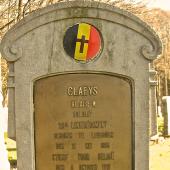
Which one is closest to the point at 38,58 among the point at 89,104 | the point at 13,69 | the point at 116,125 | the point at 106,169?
the point at 13,69

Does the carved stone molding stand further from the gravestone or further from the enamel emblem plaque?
the enamel emblem plaque

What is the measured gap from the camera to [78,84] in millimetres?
4957

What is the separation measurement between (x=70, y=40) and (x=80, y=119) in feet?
2.77

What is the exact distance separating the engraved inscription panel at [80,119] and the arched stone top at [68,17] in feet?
1.68

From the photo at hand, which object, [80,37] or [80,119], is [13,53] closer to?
[80,37]

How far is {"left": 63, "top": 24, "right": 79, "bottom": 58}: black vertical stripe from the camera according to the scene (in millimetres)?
4910

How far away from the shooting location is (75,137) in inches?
197

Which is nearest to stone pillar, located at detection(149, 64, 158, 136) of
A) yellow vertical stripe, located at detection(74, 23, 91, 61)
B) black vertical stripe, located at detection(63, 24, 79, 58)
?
yellow vertical stripe, located at detection(74, 23, 91, 61)

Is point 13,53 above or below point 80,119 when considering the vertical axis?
above

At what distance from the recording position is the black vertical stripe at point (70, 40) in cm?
491

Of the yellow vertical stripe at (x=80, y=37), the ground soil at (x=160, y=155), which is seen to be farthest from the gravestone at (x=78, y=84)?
the ground soil at (x=160, y=155)

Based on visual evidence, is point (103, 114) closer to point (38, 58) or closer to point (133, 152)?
point (133, 152)

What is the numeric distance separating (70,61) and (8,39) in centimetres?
69

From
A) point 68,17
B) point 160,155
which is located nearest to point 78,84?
point 68,17
